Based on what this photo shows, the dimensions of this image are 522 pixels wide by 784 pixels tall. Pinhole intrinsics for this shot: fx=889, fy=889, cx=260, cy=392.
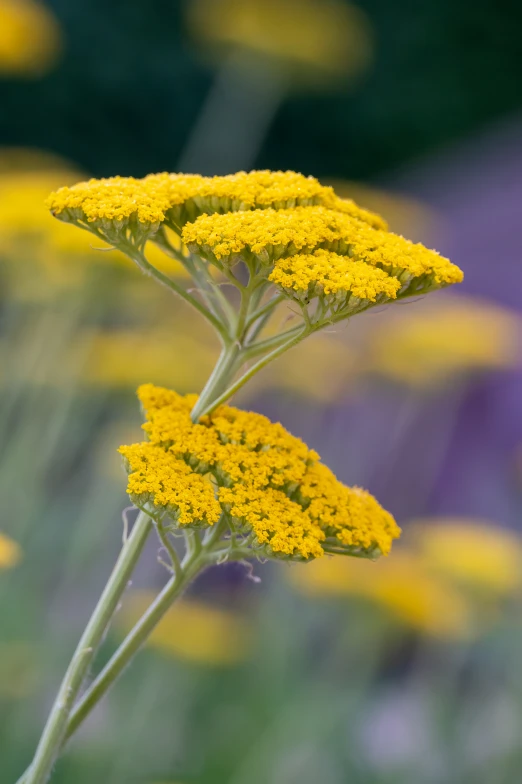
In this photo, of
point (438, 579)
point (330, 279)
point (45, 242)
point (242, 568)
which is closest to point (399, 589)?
point (438, 579)

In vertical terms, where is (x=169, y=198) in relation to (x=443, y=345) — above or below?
below

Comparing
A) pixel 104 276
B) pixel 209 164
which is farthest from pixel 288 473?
pixel 209 164

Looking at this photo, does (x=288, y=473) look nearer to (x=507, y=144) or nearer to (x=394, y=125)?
(x=394, y=125)

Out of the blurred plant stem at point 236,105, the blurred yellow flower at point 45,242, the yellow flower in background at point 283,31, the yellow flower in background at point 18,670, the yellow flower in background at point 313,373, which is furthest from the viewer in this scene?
the blurred plant stem at point 236,105

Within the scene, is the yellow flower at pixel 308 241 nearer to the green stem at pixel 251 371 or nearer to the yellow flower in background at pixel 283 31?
the green stem at pixel 251 371

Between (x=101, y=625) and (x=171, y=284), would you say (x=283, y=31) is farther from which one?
(x=101, y=625)

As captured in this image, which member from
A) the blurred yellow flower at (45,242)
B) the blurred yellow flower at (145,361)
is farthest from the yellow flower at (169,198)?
the blurred yellow flower at (145,361)
